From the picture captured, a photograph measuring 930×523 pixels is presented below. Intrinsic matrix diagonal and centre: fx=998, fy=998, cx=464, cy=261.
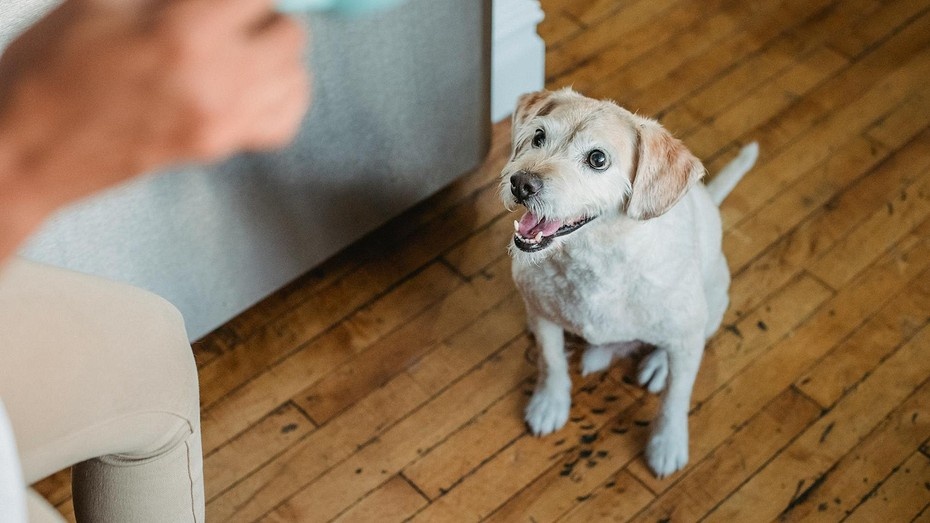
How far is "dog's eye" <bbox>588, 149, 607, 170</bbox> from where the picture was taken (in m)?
1.31

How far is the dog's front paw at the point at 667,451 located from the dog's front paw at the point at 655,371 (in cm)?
13

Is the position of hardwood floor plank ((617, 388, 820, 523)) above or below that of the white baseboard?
below

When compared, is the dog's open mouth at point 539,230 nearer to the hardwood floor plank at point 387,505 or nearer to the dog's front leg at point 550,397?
the dog's front leg at point 550,397

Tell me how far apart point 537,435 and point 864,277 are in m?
0.74

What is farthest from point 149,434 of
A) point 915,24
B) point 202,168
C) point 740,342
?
point 915,24

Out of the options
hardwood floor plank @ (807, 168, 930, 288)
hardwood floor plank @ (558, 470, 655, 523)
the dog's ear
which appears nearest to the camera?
the dog's ear

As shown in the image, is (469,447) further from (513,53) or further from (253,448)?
(513,53)

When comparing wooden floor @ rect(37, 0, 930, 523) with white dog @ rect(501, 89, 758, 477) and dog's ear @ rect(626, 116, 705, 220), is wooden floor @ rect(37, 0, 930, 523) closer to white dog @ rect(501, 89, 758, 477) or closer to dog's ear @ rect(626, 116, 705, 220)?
white dog @ rect(501, 89, 758, 477)

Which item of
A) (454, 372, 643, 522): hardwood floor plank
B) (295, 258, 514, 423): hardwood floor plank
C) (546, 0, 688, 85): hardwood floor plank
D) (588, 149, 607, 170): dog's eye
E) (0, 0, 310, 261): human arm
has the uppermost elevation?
(0, 0, 310, 261): human arm

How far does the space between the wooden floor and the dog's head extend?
0.53 m

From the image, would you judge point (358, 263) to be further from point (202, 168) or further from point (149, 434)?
point (149, 434)

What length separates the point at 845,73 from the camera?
2363 millimetres

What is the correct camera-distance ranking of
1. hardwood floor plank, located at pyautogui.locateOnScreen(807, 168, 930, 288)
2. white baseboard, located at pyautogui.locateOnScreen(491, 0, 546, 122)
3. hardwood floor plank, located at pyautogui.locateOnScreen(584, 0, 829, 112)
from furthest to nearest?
hardwood floor plank, located at pyautogui.locateOnScreen(584, 0, 829, 112)
white baseboard, located at pyautogui.locateOnScreen(491, 0, 546, 122)
hardwood floor plank, located at pyautogui.locateOnScreen(807, 168, 930, 288)

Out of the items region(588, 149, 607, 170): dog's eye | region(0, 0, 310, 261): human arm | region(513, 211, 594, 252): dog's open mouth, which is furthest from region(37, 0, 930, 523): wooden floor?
region(0, 0, 310, 261): human arm
